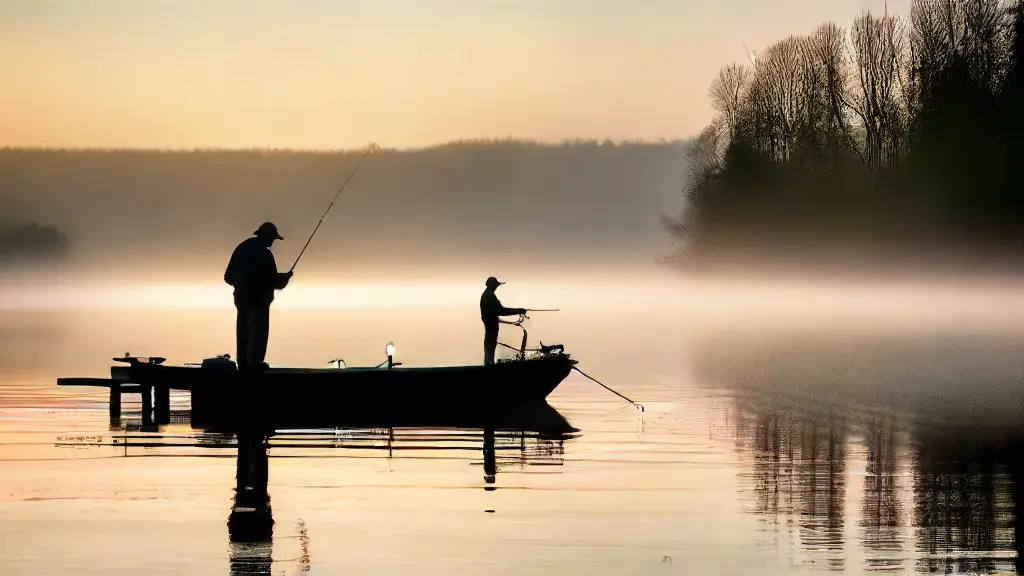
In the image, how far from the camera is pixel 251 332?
2356 centimetres

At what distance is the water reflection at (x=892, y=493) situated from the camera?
15094 mm

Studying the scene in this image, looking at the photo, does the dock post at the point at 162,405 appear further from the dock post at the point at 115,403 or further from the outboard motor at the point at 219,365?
the outboard motor at the point at 219,365

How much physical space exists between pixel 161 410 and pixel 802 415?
1323 centimetres

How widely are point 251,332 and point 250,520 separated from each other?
7.06m

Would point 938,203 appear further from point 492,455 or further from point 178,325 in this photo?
point 492,455

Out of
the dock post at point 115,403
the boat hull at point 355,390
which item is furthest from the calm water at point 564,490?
the boat hull at point 355,390

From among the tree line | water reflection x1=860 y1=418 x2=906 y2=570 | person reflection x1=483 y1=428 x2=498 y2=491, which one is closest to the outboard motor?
person reflection x1=483 y1=428 x2=498 y2=491

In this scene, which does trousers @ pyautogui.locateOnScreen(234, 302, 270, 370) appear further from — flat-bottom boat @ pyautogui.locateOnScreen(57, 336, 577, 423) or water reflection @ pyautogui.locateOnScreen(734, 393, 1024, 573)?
water reflection @ pyautogui.locateOnScreen(734, 393, 1024, 573)

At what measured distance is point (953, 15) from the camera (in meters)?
77.9

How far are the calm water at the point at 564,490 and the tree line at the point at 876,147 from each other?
4115 cm

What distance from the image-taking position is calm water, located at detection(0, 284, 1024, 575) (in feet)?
49.4

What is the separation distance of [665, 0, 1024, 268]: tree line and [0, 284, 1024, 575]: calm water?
1620 inches

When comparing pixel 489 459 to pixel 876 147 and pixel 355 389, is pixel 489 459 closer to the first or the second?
pixel 355 389

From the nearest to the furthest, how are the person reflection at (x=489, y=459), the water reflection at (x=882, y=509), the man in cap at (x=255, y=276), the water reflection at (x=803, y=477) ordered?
1. the water reflection at (x=882, y=509)
2. the water reflection at (x=803, y=477)
3. the person reflection at (x=489, y=459)
4. the man in cap at (x=255, y=276)
